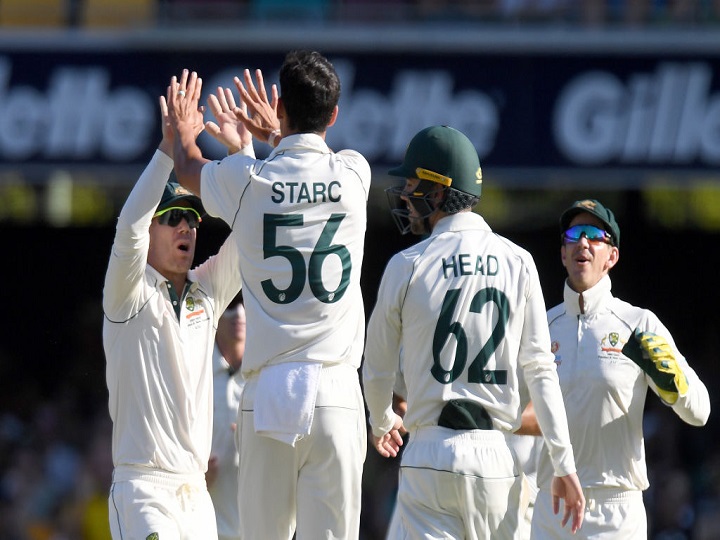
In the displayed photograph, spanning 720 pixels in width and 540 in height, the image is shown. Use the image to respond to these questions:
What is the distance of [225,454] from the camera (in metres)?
8.12

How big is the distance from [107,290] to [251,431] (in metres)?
1.02

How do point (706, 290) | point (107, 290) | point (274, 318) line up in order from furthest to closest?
point (706, 290)
point (107, 290)
point (274, 318)

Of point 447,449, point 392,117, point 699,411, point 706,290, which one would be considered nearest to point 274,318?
point 447,449

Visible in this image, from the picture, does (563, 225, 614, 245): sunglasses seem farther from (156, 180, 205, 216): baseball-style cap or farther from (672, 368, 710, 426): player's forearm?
(156, 180, 205, 216): baseball-style cap

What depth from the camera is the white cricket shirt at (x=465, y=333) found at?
547 cm

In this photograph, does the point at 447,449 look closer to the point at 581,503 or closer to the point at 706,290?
the point at 581,503

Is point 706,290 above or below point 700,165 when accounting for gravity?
below

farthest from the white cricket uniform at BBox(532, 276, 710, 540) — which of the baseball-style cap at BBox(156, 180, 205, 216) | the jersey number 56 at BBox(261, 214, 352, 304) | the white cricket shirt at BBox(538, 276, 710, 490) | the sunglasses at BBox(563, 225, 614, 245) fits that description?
the jersey number 56 at BBox(261, 214, 352, 304)

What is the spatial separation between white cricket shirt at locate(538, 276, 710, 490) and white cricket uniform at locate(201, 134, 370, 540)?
2009 millimetres

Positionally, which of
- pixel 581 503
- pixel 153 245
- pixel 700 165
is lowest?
pixel 581 503

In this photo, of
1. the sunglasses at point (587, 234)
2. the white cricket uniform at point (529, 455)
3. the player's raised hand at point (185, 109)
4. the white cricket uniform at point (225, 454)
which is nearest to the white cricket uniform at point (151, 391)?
the player's raised hand at point (185, 109)

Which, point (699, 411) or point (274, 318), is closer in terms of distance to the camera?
point (274, 318)

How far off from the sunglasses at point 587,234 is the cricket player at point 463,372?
5.54ft

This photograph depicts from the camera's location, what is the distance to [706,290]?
15641 millimetres
